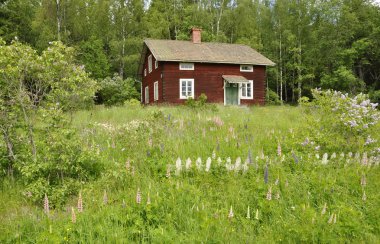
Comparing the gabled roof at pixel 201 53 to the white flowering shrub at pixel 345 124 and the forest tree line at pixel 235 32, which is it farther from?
the white flowering shrub at pixel 345 124

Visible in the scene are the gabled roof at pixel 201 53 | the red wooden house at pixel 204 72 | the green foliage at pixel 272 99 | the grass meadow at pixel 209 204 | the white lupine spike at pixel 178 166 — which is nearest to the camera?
the grass meadow at pixel 209 204

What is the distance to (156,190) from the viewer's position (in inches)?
165

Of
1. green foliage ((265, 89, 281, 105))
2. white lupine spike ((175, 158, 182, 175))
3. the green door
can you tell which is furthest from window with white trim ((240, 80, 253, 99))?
white lupine spike ((175, 158, 182, 175))

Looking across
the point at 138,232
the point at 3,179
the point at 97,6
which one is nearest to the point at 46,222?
the point at 138,232

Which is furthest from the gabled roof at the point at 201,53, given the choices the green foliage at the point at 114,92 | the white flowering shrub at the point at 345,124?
the white flowering shrub at the point at 345,124

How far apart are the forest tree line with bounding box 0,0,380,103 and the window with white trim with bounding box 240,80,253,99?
11437 millimetres

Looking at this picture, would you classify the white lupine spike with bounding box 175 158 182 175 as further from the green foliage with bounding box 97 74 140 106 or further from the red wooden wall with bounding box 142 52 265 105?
the green foliage with bounding box 97 74 140 106

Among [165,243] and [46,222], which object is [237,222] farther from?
[46,222]

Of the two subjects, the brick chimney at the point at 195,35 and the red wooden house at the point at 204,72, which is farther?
the brick chimney at the point at 195,35

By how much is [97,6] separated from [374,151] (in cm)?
3620

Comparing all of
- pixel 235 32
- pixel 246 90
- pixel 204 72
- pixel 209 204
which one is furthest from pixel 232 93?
pixel 209 204

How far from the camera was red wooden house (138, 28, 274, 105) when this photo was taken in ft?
83.8

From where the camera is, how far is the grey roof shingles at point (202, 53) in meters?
25.4

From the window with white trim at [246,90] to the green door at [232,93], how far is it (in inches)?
18.4
